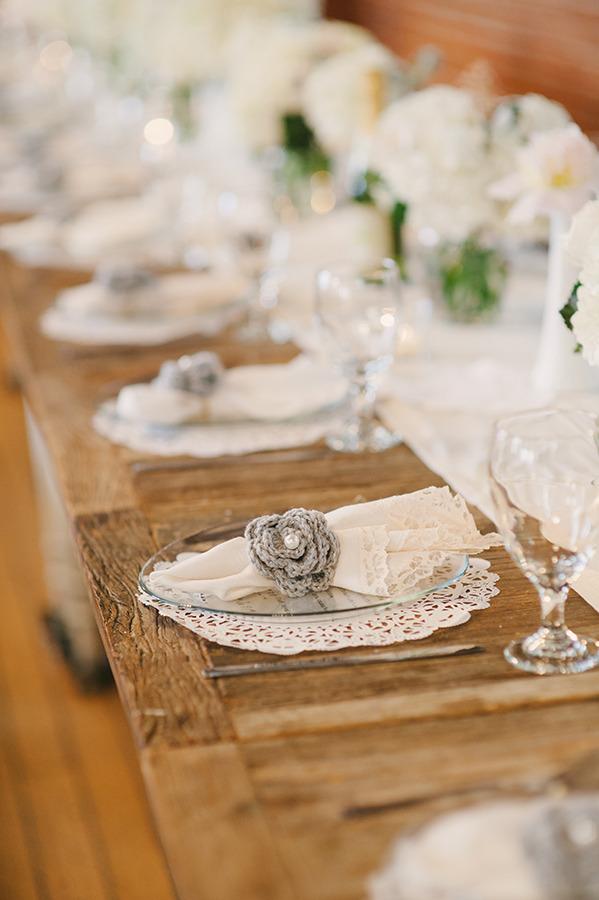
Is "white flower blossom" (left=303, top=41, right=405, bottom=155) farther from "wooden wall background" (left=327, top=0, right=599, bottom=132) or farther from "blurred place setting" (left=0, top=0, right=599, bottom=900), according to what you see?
"wooden wall background" (left=327, top=0, right=599, bottom=132)

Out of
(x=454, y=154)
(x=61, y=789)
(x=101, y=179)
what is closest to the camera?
(x=454, y=154)

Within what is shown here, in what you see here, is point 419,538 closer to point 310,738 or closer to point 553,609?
point 553,609

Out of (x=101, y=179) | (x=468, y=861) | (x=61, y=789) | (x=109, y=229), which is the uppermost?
(x=468, y=861)

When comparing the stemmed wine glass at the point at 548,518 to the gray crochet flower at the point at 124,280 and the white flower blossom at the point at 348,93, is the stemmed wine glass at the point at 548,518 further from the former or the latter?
the white flower blossom at the point at 348,93

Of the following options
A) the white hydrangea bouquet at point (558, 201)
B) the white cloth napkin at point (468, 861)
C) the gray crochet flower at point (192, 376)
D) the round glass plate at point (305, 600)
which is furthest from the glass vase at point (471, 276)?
the white cloth napkin at point (468, 861)

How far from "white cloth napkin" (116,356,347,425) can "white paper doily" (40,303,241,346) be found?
0.97ft

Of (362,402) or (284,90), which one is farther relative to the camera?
(284,90)

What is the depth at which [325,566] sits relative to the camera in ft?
3.77

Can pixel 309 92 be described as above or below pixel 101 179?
above

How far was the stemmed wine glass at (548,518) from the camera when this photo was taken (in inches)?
40.3

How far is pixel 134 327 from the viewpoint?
7.19 feet

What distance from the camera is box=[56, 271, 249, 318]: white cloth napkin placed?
2229 millimetres

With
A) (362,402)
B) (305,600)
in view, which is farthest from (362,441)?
(305,600)

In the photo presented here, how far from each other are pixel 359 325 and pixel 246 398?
0.23m
